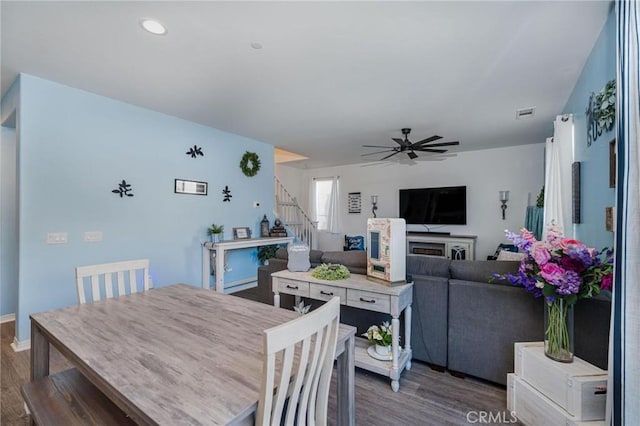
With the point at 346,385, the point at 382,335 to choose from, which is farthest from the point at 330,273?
the point at 346,385

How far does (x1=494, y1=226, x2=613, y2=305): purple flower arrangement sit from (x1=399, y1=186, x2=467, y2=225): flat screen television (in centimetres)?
429

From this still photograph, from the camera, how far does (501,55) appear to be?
2.36 m

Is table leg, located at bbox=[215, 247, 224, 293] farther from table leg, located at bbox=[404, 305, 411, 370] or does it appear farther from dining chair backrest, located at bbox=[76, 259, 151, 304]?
table leg, located at bbox=[404, 305, 411, 370]

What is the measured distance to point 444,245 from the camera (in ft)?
19.1

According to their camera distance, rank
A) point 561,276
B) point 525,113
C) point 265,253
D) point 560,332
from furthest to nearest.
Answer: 1. point 265,253
2. point 525,113
3. point 560,332
4. point 561,276

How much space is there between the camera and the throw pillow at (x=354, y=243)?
7.01m

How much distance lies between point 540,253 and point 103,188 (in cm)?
411

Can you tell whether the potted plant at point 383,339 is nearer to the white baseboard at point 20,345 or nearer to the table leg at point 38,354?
the table leg at point 38,354

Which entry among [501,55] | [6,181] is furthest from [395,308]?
[6,181]

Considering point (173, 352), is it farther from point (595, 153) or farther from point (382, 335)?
point (595, 153)

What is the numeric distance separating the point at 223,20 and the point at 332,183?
5903mm

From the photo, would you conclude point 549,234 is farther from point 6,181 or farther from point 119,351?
point 6,181

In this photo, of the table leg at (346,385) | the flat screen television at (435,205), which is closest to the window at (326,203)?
the flat screen television at (435,205)

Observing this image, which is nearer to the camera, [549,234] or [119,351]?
[119,351]
